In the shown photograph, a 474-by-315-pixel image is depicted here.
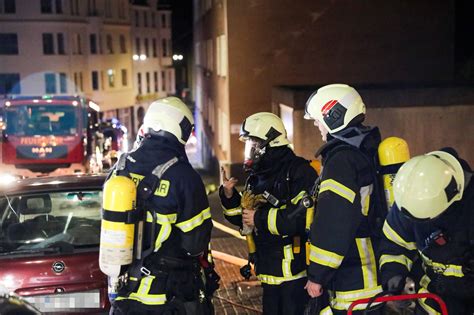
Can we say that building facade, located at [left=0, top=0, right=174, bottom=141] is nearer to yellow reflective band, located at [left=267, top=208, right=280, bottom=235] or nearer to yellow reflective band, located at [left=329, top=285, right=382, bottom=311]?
yellow reflective band, located at [left=267, top=208, right=280, bottom=235]

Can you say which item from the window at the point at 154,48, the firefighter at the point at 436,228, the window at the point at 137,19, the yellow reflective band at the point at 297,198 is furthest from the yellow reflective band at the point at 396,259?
the window at the point at 154,48

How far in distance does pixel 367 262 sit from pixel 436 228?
56 cm

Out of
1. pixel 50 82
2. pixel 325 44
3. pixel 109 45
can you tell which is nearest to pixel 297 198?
pixel 325 44

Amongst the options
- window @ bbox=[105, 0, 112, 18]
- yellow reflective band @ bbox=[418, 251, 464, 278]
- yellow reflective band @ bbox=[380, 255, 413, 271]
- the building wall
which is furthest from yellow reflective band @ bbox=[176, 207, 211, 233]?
window @ bbox=[105, 0, 112, 18]

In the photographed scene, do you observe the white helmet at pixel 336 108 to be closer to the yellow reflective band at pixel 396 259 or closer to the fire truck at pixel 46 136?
the yellow reflective band at pixel 396 259

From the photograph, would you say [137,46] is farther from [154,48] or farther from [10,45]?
[10,45]

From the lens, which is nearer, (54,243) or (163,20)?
(54,243)

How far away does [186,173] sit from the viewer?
4.04 meters

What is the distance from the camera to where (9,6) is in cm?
4262

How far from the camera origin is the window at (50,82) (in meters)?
42.9

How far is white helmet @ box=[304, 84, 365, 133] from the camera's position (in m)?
4.13

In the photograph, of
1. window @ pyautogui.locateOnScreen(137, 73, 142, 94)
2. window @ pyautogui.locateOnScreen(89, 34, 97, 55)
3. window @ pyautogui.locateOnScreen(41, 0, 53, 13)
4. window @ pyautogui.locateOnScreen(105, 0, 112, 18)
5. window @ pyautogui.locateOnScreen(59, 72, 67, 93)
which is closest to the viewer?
window @ pyautogui.locateOnScreen(41, 0, 53, 13)

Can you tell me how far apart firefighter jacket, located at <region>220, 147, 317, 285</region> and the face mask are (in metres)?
0.04

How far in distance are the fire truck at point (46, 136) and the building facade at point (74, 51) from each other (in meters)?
25.5
